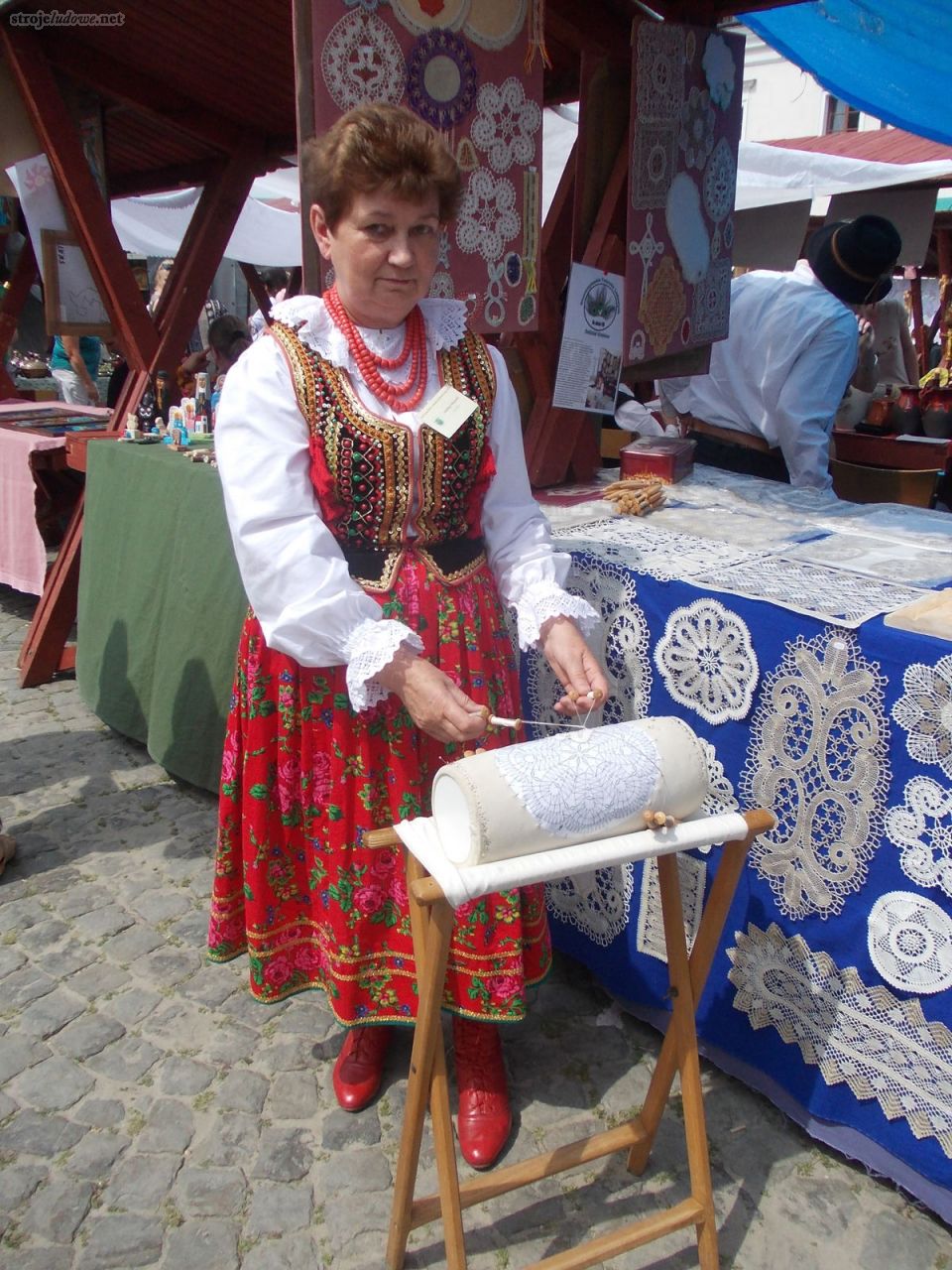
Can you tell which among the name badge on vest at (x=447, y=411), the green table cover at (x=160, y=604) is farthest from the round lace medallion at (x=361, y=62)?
the green table cover at (x=160, y=604)

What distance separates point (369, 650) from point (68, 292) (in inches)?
139

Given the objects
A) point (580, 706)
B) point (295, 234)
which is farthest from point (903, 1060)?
point (295, 234)

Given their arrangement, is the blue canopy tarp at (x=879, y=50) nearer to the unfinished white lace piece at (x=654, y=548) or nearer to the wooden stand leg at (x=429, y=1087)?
the unfinished white lace piece at (x=654, y=548)

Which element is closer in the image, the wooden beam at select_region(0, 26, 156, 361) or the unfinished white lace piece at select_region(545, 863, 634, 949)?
the unfinished white lace piece at select_region(545, 863, 634, 949)

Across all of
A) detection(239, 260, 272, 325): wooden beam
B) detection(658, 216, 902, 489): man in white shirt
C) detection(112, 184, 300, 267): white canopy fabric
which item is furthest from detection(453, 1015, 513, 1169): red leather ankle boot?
detection(112, 184, 300, 267): white canopy fabric

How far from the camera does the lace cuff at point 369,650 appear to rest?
1494 mm

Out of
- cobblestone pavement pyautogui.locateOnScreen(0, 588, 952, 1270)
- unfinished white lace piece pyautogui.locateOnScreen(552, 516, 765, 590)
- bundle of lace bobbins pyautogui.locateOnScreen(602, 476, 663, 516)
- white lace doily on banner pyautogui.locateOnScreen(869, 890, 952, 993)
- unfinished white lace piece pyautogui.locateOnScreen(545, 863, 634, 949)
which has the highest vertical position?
bundle of lace bobbins pyautogui.locateOnScreen(602, 476, 663, 516)

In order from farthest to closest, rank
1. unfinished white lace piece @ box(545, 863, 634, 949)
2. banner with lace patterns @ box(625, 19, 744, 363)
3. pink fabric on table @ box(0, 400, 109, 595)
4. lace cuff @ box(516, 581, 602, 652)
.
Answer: pink fabric on table @ box(0, 400, 109, 595) < banner with lace patterns @ box(625, 19, 744, 363) < unfinished white lace piece @ box(545, 863, 634, 949) < lace cuff @ box(516, 581, 602, 652)

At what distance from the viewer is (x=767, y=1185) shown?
186 cm

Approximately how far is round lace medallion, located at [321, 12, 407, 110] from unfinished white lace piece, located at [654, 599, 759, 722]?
1.35 meters

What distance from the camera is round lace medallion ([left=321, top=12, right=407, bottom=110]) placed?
2.06 metres

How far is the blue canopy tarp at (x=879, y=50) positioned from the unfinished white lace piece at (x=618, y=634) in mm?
2438

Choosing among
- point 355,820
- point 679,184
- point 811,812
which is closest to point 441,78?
point 679,184

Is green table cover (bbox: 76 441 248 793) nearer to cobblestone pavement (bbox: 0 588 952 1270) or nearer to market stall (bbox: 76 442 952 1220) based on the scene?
cobblestone pavement (bbox: 0 588 952 1270)
